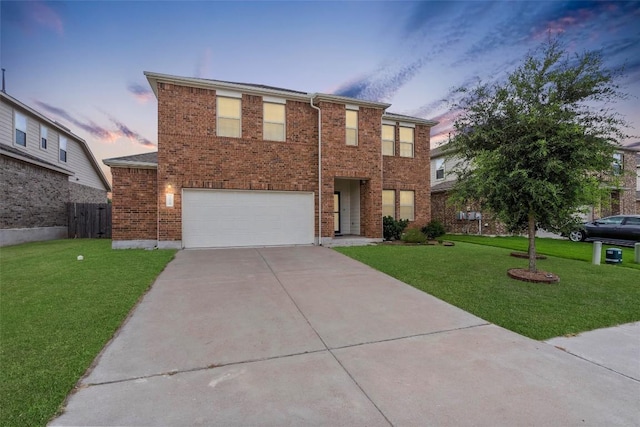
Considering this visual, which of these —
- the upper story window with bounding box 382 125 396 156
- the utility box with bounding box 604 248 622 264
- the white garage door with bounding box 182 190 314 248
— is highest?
the upper story window with bounding box 382 125 396 156

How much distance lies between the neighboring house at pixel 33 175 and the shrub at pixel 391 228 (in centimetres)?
1588

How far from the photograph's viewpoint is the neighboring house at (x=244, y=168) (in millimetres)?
10180

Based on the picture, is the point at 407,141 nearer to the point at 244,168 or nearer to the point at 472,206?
the point at 472,206

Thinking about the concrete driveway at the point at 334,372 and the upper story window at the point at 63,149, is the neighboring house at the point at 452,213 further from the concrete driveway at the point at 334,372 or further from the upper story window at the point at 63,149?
the upper story window at the point at 63,149

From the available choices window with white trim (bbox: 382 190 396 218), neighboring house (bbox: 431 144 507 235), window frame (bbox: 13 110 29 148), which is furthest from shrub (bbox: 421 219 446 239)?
→ window frame (bbox: 13 110 29 148)

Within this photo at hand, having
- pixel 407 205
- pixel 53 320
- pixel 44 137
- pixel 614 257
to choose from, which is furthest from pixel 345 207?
pixel 44 137

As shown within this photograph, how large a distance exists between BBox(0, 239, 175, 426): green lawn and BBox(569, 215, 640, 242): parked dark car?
51.5ft

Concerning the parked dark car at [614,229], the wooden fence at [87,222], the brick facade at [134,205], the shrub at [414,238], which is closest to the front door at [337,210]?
the shrub at [414,238]

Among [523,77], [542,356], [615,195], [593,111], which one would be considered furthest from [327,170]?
[615,195]

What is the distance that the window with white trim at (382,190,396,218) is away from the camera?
44.5ft

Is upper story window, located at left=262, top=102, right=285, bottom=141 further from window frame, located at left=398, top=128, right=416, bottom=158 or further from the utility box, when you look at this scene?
the utility box

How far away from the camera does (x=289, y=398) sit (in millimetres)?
2277

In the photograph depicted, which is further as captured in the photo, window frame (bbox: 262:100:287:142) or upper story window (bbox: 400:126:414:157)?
upper story window (bbox: 400:126:414:157)

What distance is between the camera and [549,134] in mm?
5719
